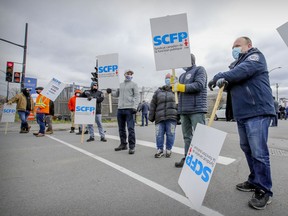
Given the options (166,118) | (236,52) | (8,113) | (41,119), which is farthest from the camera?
(8,113)

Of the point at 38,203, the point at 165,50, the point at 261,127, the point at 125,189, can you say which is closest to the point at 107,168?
the point at 125,189

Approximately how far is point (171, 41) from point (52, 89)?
5472 mm

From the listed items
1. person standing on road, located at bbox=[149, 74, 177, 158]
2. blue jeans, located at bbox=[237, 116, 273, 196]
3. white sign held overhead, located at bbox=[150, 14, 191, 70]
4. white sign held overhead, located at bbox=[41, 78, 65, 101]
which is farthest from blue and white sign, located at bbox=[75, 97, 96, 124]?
blue jeans, located at bbox=[237, 116, 273, 196]

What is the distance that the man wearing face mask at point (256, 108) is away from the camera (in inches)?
82.9

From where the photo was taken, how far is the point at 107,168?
3445 mm

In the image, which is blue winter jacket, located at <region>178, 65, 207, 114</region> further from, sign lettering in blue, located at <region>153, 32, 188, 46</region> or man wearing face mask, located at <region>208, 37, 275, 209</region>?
man wearing face mask, located at <region>208, 37, 275, 209</region>

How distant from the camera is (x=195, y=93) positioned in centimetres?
334

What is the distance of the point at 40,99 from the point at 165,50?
6.19m

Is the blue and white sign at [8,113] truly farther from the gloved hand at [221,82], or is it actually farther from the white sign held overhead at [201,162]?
the gloved hand at [221,82]

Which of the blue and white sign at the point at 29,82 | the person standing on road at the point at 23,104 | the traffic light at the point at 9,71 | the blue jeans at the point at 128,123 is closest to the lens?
the blue jeans at the point at 128,123

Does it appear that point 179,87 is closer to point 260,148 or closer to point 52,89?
point 260,148

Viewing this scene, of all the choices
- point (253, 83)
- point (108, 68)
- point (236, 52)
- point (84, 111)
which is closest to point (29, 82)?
point (84, 111)

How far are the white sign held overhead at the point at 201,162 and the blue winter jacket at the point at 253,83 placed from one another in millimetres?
595

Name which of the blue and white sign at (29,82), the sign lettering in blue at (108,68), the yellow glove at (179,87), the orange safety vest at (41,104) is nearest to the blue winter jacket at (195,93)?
the yellow glove at (179,87)
